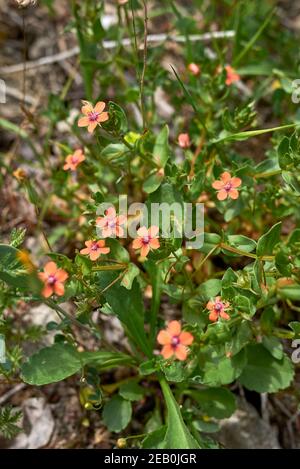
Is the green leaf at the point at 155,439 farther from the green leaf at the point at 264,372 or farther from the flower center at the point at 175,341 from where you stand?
the flower center at the point at 175,341

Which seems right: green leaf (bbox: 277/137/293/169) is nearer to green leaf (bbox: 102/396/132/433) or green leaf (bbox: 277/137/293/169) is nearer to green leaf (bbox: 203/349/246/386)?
green leaf (bbox: 203/349/246/386)

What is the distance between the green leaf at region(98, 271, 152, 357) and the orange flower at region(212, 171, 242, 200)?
0.52m

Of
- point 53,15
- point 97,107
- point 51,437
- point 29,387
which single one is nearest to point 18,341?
point 29,387

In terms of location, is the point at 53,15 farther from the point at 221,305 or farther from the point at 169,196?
the point at 221,305

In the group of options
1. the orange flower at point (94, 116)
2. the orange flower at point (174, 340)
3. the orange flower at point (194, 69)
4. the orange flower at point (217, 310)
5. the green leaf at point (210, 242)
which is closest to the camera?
the orange flower at point (174, 340)

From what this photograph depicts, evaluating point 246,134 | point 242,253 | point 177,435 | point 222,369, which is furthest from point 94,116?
point 177,435

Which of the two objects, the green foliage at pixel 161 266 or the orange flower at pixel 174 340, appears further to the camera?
the green foliage at pixel 161 266

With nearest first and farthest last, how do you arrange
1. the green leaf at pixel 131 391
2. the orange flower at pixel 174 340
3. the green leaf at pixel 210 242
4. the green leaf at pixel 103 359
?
the orange flower at pixel 174 340 < the green leaf at pixel 210 242 < the green leaf at pixel 103 359 < the green leaf at pixel 131 391

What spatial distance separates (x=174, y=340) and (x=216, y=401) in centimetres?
78

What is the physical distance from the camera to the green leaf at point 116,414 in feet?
7.86

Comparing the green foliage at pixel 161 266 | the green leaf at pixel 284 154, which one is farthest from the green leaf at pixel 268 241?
the green leaf at pixel 284 154

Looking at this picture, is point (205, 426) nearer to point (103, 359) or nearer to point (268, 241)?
point (103, 359)

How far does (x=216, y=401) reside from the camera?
8.06ft

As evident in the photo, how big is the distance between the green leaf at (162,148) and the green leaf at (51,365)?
34.3 inches
